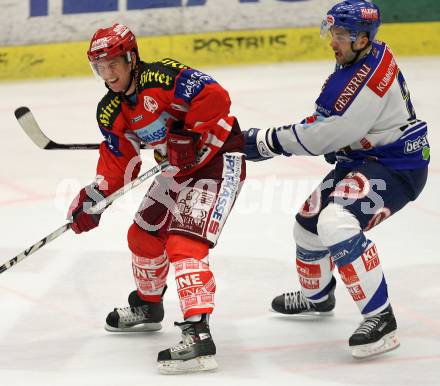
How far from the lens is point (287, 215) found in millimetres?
5797

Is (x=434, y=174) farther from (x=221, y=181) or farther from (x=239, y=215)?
(x=221, y=181)

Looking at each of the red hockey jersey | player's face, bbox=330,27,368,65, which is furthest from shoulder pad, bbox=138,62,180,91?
player's face, bbox=330,27,368,65

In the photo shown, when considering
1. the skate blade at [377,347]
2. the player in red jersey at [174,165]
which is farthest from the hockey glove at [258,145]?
the skate blade at [377,347]

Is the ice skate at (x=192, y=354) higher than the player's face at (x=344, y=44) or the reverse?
the reverse

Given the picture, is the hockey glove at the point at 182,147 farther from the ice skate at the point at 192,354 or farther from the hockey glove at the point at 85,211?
the ice skate at the point at 192,354

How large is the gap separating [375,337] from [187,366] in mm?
666

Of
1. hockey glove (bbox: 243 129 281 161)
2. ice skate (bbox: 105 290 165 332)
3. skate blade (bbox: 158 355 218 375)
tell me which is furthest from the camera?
ice skate (bbox: 105 290 165 332)

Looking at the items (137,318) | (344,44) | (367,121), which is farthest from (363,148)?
(137,318)

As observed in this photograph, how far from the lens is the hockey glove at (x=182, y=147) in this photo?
3844 millimetres

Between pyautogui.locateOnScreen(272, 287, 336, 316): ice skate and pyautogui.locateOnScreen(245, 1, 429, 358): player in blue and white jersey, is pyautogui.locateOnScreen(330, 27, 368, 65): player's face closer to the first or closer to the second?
pyautogui.locateOnScreen(245, 1, 429, 358): player in blue and white jersey

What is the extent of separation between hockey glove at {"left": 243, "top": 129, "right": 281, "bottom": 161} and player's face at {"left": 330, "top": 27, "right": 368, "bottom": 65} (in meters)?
0.41

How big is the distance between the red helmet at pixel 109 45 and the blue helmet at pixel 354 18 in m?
0.73

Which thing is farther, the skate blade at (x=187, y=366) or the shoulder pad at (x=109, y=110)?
the shoulder pad at (x=109, y=110)

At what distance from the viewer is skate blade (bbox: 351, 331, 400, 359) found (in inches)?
152
